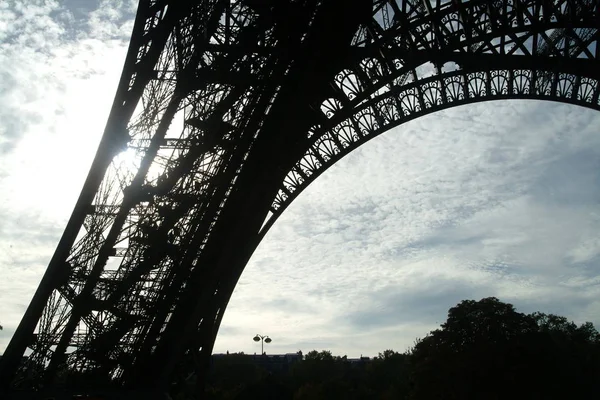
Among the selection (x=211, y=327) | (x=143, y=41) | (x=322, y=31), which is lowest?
(x=211, y=327)

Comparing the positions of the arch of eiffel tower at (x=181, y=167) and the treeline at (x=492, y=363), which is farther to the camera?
the treeline at (x=492, y=363)

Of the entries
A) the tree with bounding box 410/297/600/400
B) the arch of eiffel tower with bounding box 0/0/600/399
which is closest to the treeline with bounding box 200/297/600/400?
the tree with bounding box 410/297/600/400

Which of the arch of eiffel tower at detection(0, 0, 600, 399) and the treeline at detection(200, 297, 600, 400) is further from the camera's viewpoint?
the treeline at detection(200, 297, 600, 400)

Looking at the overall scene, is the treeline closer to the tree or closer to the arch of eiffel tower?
the tree

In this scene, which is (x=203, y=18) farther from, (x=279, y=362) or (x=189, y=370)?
(x=279, y=362)

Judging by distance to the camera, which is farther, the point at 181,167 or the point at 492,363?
the point at 492,363

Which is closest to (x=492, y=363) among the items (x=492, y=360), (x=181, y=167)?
(x=492, y=360)

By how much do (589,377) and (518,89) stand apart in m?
23.5

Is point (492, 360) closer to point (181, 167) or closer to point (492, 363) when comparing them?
point (492, 363)

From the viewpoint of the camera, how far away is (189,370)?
1780cm

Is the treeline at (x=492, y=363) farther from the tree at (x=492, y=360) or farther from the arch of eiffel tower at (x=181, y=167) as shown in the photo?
the arch of eiffel tower at (x=181, y=167)

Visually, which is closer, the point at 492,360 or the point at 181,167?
the point at 181,167

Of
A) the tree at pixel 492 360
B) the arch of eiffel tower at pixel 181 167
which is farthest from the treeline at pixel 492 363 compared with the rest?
the arch of eiffel tower at pixel 181 167

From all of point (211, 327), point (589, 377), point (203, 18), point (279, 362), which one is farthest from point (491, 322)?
point (279, 362)
